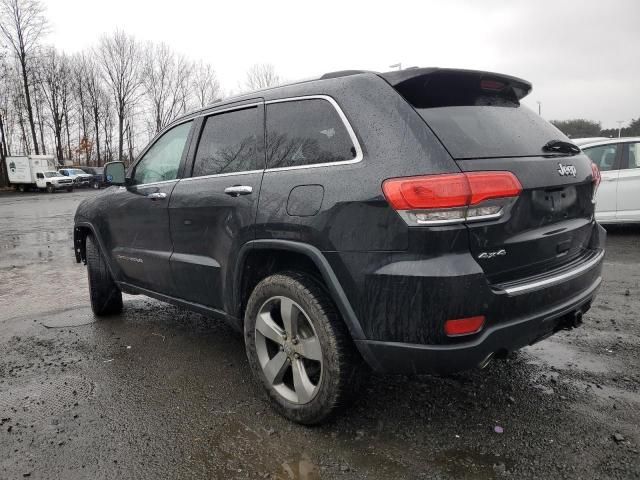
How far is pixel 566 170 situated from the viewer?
103 inches

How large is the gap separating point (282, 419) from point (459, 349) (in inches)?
46.2

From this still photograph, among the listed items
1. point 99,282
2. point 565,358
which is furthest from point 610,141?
point 99,282

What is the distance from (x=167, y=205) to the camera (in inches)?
142

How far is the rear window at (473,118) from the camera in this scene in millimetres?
2332

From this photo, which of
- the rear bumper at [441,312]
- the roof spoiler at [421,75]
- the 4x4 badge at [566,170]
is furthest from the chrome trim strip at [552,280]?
the roof spoiler at [421,75]

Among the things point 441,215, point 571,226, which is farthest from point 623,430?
point 441,215

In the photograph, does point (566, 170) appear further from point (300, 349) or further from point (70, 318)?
point (70, 318)

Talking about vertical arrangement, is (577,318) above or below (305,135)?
below

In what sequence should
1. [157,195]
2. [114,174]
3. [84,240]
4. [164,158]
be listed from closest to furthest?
[157,195], [164,158], [114,174], [84,240]

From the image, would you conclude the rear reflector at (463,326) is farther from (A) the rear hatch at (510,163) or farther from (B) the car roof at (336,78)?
(B) the car roof at (336,78)

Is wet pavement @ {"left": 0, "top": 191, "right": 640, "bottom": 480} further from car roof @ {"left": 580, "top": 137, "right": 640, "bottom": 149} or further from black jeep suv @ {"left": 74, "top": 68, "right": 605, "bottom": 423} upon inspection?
car roof @ {"left": 580, "top": 137, "right": 640, "bottom": 149}

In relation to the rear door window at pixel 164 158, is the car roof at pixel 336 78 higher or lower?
higher

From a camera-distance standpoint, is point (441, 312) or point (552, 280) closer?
point (441, 312)

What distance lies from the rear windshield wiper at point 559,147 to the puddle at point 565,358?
1.47m
